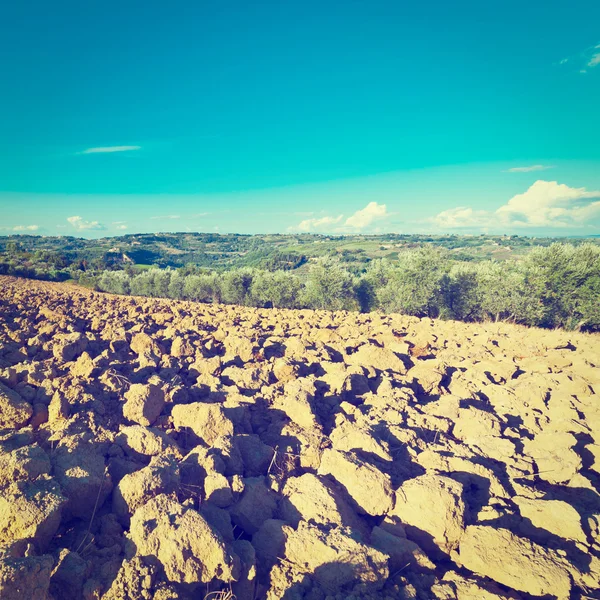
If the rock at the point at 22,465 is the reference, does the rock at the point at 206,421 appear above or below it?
below

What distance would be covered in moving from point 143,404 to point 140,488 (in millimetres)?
2095

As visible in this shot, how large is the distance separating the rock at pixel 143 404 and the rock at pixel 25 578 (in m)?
3.06

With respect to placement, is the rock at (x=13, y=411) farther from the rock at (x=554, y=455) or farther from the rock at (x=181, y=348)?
the rock at (x=554, y=455)

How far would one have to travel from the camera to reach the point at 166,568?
11.0ft

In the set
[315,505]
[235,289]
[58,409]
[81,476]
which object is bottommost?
[235,289]

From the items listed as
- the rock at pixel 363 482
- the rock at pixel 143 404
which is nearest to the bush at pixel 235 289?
the rock at pixel 143 404

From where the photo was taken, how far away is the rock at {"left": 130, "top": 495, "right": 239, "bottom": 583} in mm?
3369

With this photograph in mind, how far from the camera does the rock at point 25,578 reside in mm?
2754

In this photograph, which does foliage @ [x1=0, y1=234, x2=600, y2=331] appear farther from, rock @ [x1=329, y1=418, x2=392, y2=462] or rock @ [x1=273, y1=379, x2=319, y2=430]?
rock @ [x1=329, y1=418, x2=392, y2=462]

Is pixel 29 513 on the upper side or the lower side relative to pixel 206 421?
upper

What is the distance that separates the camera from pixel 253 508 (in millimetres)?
4488

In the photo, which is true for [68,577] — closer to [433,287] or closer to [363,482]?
[363,482]

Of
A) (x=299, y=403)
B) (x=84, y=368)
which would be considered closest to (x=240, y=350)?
(x=299, y=403)

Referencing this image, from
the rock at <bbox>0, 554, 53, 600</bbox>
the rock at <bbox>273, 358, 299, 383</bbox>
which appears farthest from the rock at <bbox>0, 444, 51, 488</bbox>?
the rock at <bbox>273, 358, 299, 383</bbox>
